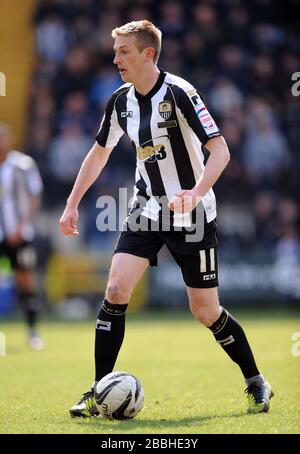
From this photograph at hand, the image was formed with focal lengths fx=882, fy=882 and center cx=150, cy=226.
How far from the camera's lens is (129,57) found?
550cm

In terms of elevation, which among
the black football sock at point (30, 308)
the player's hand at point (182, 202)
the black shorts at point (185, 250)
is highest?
the player's hand at point (182, 202)

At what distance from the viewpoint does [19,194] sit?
11008mm

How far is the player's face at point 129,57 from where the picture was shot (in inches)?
216

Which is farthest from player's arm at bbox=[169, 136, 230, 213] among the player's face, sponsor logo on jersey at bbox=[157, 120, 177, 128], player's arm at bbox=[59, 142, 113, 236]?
player's arm at bbox=[59, 142, 113, 236]

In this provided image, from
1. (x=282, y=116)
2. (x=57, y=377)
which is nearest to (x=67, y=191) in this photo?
(x=282, y=116)

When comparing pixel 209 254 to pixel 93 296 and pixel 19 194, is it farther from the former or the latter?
pixel 93 296

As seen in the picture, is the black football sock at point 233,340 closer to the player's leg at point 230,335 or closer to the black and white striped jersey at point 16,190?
the player's leg at point 230,335

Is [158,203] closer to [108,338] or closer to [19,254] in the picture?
[108,338]

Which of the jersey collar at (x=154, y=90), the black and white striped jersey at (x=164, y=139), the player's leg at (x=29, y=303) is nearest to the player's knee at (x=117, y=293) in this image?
the black and white striped jersey at (x=164, y=139)

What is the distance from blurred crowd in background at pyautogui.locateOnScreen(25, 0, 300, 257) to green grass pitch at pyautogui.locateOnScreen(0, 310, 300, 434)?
10.3 ft

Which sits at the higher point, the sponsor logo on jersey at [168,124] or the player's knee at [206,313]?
the sponsor logo on jersey at [168,124]

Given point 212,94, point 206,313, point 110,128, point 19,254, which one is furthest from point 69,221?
point 212,94

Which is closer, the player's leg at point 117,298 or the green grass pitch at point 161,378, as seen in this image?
the green grass pitch at point 161,378

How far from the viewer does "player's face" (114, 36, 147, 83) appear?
18.0 ft
